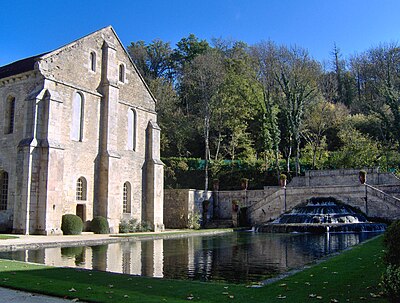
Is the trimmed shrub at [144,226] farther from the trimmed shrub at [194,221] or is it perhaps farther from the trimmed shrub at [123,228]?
the trimmed shrub at [194,221]

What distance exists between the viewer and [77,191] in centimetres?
2970

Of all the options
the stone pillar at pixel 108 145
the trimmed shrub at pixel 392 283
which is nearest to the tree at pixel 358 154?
the stone pillar at pixel 108 145

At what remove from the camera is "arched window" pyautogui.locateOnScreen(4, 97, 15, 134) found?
29.5 m

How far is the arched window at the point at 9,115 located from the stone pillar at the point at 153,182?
36.3 feet

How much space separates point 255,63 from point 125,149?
80.2 feet

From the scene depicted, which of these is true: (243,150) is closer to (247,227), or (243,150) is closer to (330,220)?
(247,227)

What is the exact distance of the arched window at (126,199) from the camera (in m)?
34.0

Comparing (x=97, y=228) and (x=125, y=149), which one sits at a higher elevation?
(x=125, y=149)

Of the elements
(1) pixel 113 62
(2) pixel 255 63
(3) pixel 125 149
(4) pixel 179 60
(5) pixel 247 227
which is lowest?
(5) pixel 247 227

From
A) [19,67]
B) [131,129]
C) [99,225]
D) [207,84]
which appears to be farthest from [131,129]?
[207,84]

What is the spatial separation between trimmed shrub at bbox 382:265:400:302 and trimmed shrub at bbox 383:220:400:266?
0.21 metres

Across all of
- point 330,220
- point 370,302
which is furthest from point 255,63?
point 370,302

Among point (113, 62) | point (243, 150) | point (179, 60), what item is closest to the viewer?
point (113, 62)

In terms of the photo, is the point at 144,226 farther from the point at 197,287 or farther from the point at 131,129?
the point at 197,287
